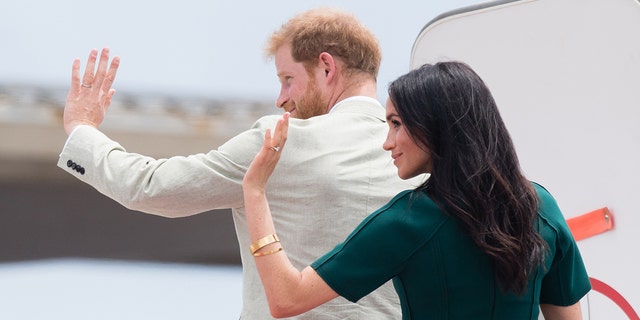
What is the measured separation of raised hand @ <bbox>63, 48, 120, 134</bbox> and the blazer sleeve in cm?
8

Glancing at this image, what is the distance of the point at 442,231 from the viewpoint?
1.26m

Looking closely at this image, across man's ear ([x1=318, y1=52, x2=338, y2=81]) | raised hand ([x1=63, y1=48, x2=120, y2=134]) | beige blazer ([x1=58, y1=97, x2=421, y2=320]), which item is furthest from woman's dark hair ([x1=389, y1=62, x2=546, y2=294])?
raised hand ([x1=63, y1=48, x2=120, y2=134])

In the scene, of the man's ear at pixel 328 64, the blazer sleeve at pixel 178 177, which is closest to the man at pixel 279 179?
the blazer sleeve at pixel 178 177

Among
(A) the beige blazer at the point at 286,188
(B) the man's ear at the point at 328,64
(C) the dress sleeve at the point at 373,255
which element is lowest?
(C) the dress sleeve at the point at 373,255

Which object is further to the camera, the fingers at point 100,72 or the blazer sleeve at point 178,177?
the fingers at point 100,72

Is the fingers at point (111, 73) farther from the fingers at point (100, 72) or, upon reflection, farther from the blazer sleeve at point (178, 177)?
the blazer sleeve at point (178, 177)

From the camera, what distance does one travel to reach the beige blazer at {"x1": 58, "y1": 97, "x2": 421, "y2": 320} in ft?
5.19

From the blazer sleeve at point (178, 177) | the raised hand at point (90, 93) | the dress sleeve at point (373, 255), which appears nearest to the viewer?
the dress sleeve at point (373, 255)

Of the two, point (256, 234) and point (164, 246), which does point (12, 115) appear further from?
point (256, 234)

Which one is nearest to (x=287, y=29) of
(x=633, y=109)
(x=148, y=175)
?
(x=148, y=175)

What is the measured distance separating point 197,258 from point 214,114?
873 millimetres

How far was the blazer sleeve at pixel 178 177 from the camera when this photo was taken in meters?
1.58

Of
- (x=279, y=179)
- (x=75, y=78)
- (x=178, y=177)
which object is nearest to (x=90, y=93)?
(x=75, y=78)

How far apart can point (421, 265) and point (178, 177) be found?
Answer: 1.53 feet
